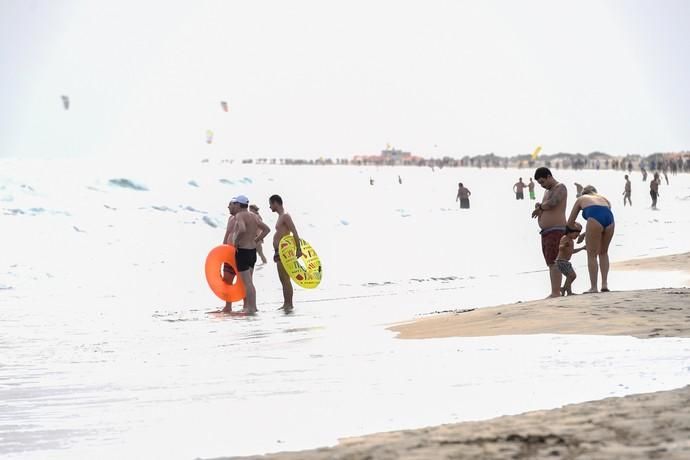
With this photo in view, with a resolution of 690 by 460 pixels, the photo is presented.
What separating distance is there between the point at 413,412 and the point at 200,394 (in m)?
1.77

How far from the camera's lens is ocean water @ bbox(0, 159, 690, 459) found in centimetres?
659

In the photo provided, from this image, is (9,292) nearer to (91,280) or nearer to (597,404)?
(91,280)

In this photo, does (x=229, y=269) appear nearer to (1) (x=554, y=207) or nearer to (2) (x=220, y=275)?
(2) (x=220, y=275)

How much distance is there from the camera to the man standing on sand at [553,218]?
12125 millimetres

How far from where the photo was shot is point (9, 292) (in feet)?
62.3

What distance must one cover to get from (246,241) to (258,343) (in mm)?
3576

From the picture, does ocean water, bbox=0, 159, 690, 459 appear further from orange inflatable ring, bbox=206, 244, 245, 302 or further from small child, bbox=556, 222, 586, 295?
small child, bbox=556, 222, 586, 295

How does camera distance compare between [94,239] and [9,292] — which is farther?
[94,239]

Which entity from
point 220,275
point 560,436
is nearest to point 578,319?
point 560,436

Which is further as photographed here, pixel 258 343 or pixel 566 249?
pixel 566 249

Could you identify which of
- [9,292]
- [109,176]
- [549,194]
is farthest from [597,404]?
[109,176]

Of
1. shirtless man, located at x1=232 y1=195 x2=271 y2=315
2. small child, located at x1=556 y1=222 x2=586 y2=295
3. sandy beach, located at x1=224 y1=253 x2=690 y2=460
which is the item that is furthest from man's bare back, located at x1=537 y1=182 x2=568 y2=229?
sandy beach, located at x1=224 y1=253 x2=690 y2=460

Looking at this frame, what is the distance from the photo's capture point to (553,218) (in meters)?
12.2

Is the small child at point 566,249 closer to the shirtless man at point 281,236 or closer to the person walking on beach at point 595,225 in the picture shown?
the person walking on beach at point 595,225
